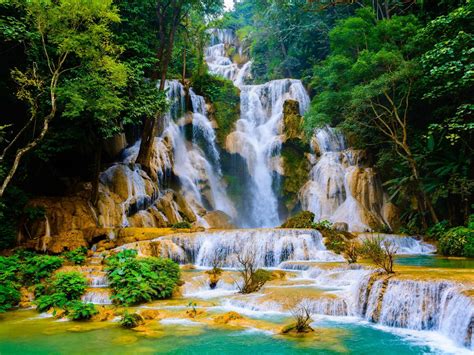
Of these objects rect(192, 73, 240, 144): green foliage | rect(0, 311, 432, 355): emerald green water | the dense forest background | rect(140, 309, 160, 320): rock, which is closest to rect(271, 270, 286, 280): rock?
rect(0, 311, 432, 355): emerald green water

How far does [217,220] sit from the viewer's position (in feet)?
65.9

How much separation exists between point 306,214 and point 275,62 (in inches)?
790

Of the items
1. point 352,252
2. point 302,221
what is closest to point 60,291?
point 352,252

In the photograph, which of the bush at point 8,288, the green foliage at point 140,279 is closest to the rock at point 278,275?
the green foliage at point 140,279

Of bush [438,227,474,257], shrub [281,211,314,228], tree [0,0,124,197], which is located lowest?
bush [438,227,474,257]

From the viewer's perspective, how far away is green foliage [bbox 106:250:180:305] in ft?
29.4

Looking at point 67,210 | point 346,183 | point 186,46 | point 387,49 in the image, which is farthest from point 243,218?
point 186,46

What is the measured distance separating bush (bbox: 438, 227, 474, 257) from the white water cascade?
1082 cm

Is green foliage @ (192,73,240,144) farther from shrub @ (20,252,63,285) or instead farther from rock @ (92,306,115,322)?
rock @ (92,306,115,322)

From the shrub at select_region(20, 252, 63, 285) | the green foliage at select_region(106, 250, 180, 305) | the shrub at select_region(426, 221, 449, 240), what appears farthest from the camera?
→ the shrub at select_region(426, 221, 449, 240)

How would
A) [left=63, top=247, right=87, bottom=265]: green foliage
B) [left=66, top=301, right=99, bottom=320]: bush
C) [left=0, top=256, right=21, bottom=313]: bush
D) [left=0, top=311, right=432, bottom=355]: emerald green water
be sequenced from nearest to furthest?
1. [left=0, top=311, right=432, bottom=355]: emerald green water
2. [left=66, top=301, right=99, bottom=320]: bush
3. [left=0, top=256, right=21, bottom=313]: bush
4. [left=63, top=247, right=87, bottom=265]: green foliage

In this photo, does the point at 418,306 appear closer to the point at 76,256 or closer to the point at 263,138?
the point at 76,256

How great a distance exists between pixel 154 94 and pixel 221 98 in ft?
29.0

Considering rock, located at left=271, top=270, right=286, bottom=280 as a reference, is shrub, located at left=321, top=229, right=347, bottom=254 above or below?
above
